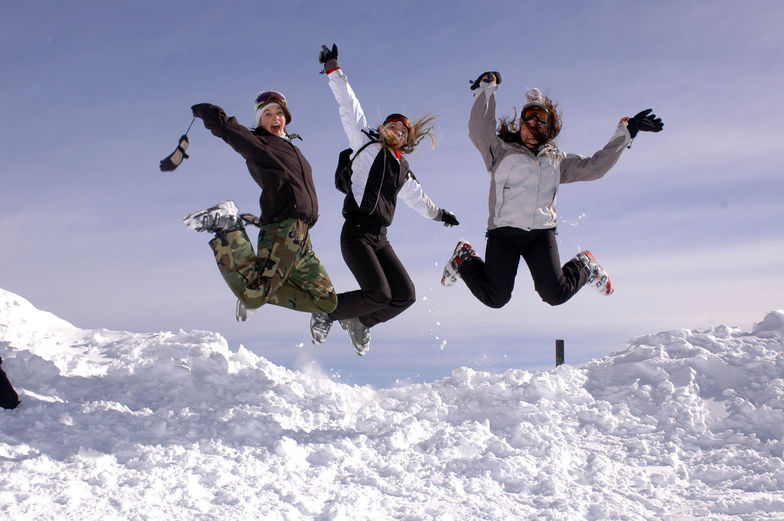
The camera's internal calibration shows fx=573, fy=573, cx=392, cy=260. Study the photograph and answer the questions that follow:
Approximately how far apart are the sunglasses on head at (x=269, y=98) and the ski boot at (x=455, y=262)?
224 centimetres

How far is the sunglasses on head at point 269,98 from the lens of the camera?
17.0ft

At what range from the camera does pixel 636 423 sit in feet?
19.3

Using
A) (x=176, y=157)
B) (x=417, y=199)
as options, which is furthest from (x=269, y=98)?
(x=417, y=199)

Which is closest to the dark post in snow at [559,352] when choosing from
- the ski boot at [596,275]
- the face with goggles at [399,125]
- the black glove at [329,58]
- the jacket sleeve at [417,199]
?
the ski boot at [596,275]

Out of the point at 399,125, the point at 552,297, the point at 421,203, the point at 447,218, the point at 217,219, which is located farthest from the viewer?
the point at 447,218

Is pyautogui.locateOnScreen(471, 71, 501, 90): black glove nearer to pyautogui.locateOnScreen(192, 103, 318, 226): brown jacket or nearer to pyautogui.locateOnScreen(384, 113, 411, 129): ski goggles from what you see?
pyautogui.locateOnScreen(384, 113, 411, 129): ski goggles

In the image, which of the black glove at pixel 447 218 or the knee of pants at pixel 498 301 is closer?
the knee of pants at pixel 498 301

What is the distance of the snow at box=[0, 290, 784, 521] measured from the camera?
400 cm

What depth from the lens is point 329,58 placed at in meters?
5.21

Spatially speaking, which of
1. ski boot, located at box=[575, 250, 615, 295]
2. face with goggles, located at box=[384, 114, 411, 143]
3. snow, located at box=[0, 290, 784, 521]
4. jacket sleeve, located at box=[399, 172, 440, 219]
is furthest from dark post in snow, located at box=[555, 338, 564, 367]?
face with goggles, located at box=[384, 114, 411, 143]

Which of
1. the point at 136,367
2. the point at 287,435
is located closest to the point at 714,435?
the point at 287,435

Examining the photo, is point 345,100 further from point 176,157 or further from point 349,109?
point 176,157

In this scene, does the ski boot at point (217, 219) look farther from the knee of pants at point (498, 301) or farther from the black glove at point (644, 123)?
the black glove at point (644, 123)

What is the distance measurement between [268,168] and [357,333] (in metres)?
1.99
